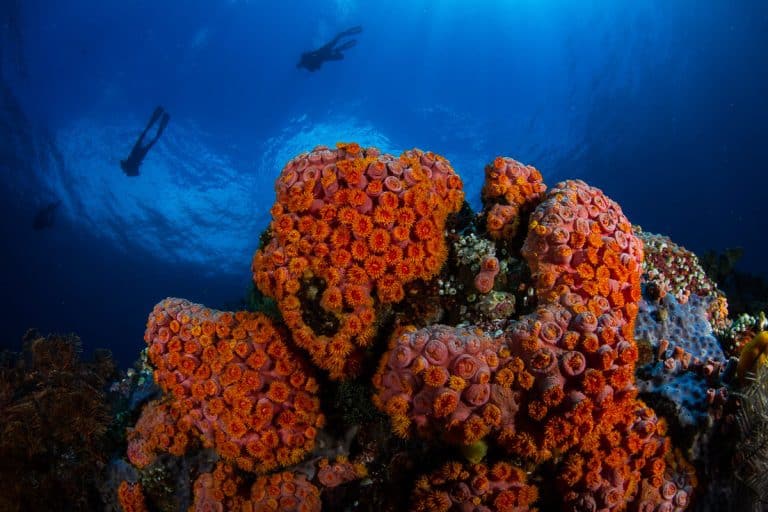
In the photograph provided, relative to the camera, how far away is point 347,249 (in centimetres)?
379

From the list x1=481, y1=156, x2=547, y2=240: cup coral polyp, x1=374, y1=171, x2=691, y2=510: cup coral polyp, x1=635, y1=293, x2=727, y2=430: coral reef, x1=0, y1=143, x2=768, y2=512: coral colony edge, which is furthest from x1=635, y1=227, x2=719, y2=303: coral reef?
x1=481, y1=156, x2=547, y2=240: cup coral polyp

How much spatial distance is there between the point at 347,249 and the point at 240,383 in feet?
5.63

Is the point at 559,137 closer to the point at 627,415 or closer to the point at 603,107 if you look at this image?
the point at 603,107

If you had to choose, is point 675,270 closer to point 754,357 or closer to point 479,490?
point 754,357

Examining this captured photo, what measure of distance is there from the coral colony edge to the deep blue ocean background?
3613 centimetres

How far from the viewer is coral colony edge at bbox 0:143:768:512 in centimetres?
317

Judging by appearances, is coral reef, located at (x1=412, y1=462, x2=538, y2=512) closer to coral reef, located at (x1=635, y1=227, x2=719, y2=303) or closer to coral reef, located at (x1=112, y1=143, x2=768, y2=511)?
coral reef, located at (x1=112, y1=143, x2=768, y2=511)

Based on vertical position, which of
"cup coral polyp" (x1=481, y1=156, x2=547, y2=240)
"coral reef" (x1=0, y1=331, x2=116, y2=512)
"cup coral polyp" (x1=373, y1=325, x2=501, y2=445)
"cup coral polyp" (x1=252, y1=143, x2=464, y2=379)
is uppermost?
"cup coral polyp" (x1=481, y1=156, x2=547, y2=240)

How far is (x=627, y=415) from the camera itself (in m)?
3.30

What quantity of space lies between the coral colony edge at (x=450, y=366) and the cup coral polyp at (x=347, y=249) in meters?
0.02

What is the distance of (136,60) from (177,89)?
11.4 feet

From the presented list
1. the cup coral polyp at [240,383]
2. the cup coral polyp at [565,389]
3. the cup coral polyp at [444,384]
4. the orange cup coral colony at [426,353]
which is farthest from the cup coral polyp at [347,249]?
the cup coral polyp at [444,384]

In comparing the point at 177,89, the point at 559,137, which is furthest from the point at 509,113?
the point at 177,89

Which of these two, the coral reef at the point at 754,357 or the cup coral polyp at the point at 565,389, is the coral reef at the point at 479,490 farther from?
the coral reef at the point at 754,357
